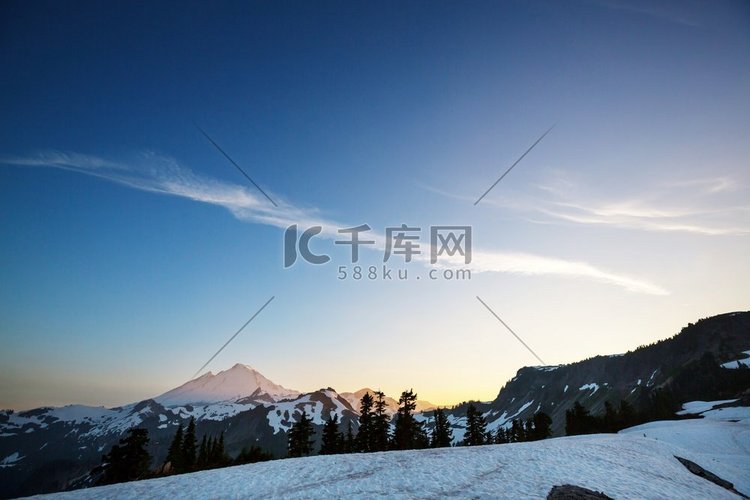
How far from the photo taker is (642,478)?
20844 mm

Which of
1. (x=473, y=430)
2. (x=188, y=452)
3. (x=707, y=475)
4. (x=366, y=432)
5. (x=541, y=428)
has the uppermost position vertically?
(x=707, y=475)

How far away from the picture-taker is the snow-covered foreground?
57.8 feet

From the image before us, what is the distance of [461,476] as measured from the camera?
19.4m

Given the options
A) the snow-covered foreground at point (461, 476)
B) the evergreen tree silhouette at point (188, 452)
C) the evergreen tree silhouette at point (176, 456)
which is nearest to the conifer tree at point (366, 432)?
the evergreen tree silhouette at point (188, 452)

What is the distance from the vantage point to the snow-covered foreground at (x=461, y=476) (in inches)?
693

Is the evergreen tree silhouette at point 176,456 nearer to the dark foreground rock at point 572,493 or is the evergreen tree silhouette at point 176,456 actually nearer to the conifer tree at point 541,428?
the dark foreground rock at point 572,493

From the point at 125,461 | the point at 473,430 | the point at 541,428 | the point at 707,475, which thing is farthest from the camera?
the point at 541,428

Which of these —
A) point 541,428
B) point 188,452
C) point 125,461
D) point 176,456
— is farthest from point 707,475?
point 176,456

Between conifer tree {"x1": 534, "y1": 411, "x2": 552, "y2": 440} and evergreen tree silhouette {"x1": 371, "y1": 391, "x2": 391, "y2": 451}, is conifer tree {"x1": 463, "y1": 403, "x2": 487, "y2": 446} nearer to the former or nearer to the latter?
evergreen tree silhouette {"x1": 371, "y1": 391, "x2": 391, "y2": 451}

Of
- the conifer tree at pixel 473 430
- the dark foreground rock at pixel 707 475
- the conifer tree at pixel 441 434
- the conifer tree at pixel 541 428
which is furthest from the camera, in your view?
the conifer tree at pixel 541 428

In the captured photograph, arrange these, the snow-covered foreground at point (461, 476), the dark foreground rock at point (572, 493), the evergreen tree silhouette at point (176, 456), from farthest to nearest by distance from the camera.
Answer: the evergreen tree silhouette at point (176, 456), the snow-covered foreground at point (461, 476), the dark foreground rock at point (572, 493)

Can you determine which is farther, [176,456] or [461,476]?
[176,456]

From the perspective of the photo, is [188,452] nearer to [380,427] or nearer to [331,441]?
[331,441]

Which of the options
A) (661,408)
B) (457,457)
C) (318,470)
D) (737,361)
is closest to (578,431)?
(661,408)
